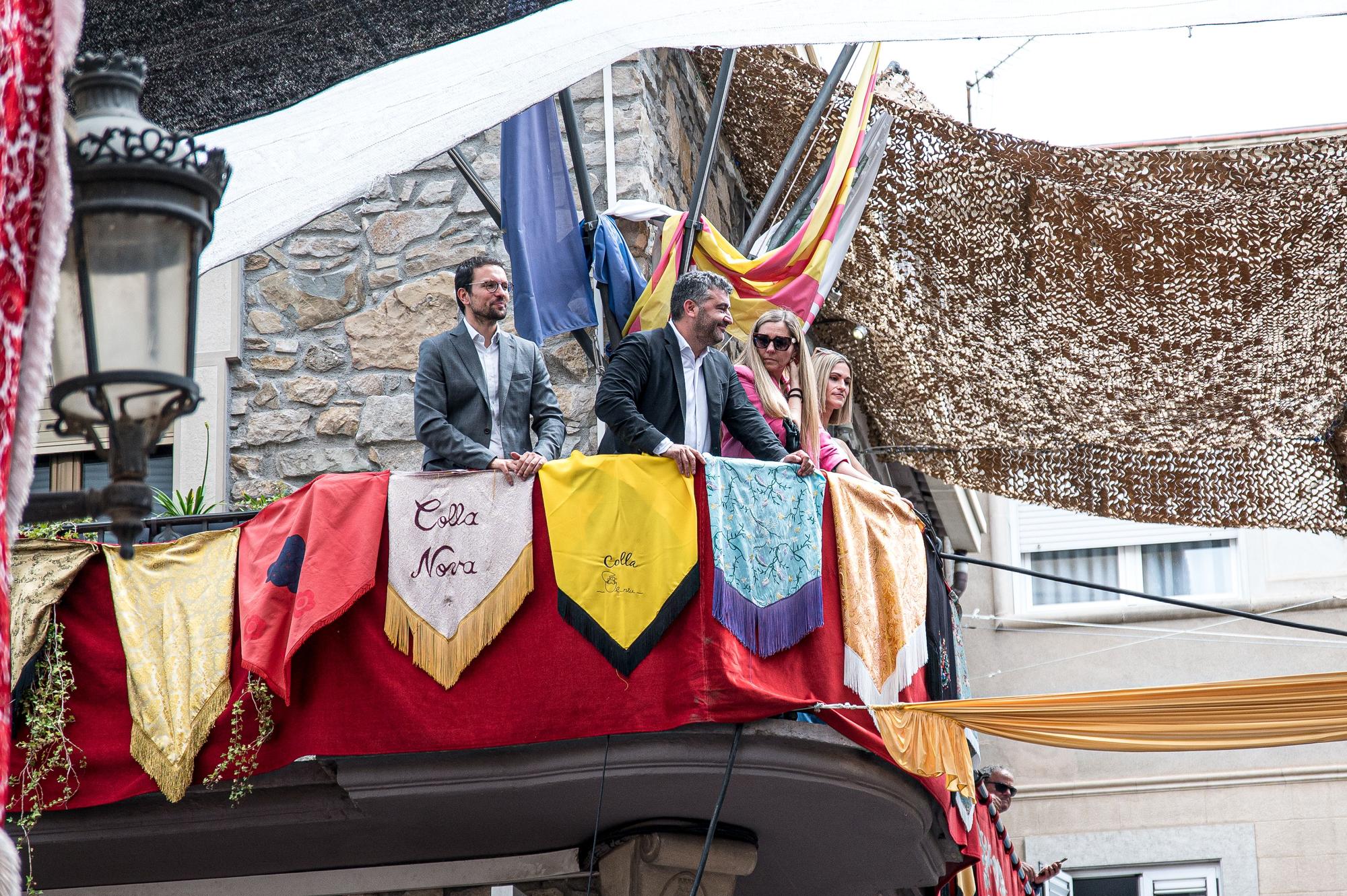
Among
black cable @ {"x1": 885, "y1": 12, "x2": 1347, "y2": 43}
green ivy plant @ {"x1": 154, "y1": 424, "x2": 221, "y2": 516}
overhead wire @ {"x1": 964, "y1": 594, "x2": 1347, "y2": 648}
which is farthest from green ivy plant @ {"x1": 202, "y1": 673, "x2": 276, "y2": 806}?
overhead wire @ {"x1": 964, "y1": 594, "x2": 1347, "y2": 648}

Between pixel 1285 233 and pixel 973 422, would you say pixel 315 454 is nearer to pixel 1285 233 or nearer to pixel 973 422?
pixel 973 422

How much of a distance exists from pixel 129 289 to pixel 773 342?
5.55 meters

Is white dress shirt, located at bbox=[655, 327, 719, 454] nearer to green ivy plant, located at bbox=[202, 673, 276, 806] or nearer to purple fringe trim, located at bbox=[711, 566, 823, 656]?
purple fringe trim, located at bbox=[711, 566, 823, 656]

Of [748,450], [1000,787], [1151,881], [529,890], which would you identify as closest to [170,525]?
[529,890]

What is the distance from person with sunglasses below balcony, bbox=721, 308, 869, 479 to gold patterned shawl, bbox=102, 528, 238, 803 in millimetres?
2334

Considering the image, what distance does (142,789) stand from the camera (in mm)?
7652

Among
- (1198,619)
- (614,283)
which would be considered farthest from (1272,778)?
(614,283)

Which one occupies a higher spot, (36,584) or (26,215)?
(26,215)

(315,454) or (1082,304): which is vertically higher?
(1082,304)

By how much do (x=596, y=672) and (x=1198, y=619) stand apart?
12822 mm

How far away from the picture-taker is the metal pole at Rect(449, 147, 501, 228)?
8992 mm

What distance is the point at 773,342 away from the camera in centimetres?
840

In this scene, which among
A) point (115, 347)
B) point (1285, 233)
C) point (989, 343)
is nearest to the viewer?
point (115, 347)

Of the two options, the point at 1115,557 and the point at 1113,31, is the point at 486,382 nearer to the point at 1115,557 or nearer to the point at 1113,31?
the point at 1113,31
